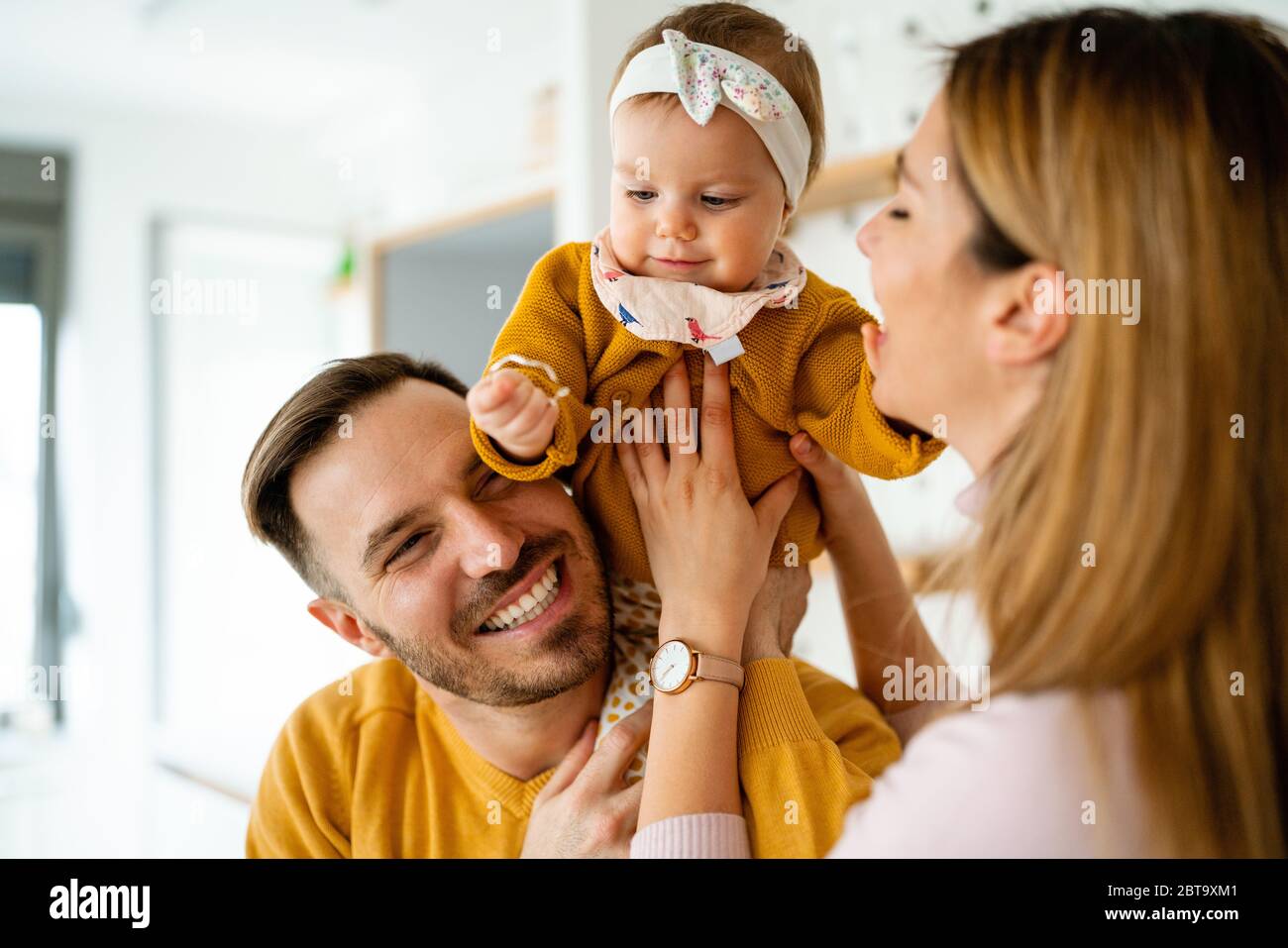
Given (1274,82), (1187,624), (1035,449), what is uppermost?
(1274,82)

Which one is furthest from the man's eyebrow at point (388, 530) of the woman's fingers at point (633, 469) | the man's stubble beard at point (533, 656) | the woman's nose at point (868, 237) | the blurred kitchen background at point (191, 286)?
the blurred kitchen background at point (191, 286)

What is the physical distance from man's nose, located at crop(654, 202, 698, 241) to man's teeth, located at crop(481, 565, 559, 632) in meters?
0.40

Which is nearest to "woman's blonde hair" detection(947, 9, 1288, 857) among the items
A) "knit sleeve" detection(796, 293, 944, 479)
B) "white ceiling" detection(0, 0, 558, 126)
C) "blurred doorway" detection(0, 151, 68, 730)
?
"knit sleeve" detection(796, 293, 944, 479)

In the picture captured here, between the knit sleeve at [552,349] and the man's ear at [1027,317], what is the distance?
0.41m

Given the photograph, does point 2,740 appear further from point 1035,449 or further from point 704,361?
point 1035,449

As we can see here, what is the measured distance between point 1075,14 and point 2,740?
13.4 feet

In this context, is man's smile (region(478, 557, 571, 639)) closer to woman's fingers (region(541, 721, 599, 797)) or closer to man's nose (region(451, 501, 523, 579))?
man's nose (region(451, 501, 523, 579))

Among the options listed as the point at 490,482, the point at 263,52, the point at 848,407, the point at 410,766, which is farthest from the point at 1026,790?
the point at 263,52

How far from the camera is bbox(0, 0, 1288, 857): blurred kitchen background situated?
11.4ft

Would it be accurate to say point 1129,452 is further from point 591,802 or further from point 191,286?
point 191,286

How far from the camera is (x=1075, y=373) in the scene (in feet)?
2.61
